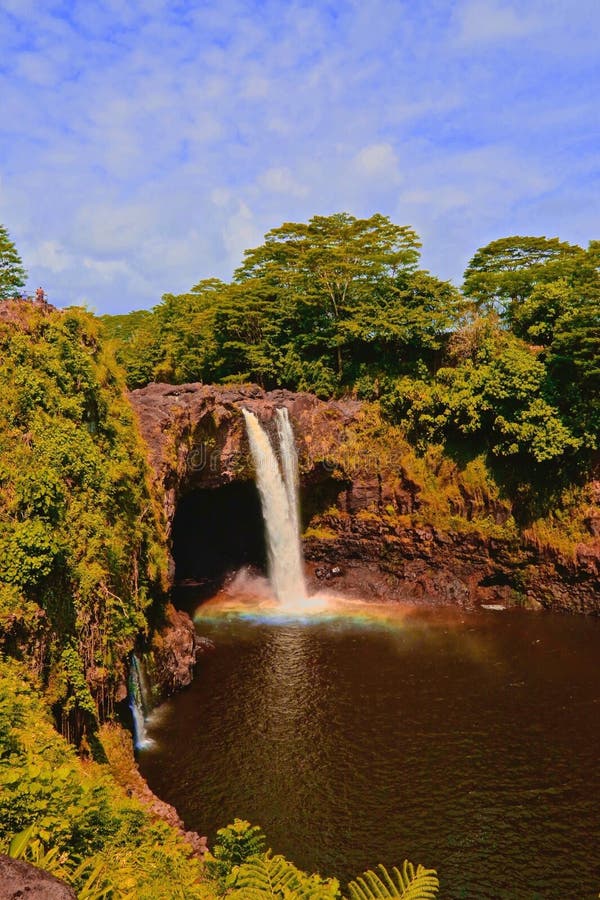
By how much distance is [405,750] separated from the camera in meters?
17.4

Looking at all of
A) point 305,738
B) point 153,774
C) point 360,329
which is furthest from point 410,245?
point 153,774

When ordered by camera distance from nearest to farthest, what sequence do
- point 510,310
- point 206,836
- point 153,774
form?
point 206,836
point 153,774
point 510,310

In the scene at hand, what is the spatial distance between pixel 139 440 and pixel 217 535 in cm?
1532

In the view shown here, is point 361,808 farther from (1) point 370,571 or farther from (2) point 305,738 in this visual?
(1) point 370,571

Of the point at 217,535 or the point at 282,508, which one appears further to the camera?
the point at 217,535

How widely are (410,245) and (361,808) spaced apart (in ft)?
99.3

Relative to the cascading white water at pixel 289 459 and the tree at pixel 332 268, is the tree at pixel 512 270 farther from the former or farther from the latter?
the cascading white water at pixel 289 459

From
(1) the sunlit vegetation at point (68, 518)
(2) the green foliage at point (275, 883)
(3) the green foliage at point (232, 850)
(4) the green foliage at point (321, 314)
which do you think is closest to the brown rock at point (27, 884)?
(2) the green foliage at point (275, 883)

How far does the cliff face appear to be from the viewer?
28.2 metres

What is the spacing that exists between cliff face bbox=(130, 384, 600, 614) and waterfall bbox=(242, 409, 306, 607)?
2.03ft

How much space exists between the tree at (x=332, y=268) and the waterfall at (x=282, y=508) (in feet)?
25.6

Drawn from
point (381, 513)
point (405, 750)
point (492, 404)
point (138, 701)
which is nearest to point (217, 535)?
point (381, 513)

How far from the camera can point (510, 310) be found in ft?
112

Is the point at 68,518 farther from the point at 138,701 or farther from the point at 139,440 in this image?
the point at 138,701
